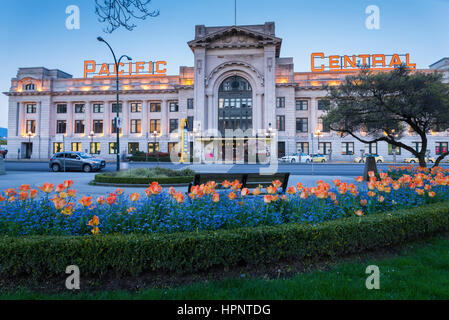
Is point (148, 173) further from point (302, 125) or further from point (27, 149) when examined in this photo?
point (27, 149)

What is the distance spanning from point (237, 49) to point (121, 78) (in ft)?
78.1

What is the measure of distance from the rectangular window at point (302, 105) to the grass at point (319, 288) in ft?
161

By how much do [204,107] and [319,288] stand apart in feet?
151

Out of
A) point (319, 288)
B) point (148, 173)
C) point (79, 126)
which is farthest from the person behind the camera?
point (79, 126)

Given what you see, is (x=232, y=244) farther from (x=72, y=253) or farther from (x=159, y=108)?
(x=159, y=108)

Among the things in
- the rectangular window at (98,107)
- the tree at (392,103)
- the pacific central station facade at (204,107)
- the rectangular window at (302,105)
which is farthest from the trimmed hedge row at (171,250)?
the rectangular window at (98,107)

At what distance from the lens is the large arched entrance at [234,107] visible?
48.7 m

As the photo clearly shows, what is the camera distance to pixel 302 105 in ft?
164

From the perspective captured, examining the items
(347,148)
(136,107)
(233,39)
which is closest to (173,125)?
(136,107)

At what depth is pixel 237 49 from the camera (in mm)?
47281

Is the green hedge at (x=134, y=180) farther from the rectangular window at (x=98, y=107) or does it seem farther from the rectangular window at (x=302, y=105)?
the rectangular window at (x=98, y=107)

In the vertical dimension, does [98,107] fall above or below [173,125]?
above

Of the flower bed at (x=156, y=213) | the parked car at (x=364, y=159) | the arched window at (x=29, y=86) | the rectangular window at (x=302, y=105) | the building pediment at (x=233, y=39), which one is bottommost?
the flower bed at (x=156, y=213)

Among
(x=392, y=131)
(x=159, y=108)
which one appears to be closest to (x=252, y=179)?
(x=392, y=131)
